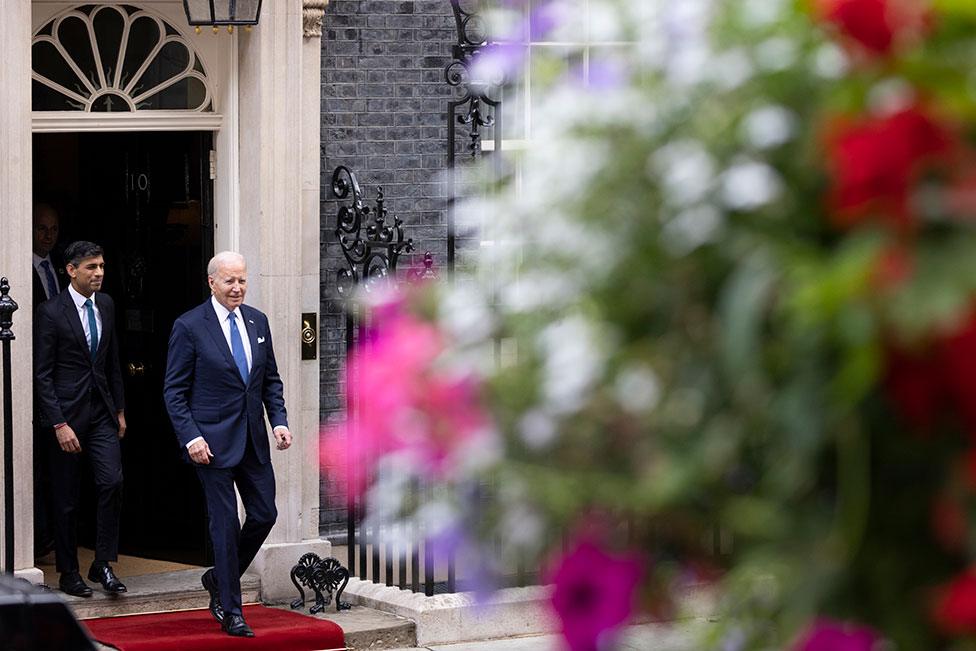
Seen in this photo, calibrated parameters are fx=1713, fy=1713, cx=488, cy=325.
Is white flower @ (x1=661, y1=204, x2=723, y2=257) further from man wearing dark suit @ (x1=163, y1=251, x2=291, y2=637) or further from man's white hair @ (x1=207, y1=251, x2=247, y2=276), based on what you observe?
man's white hair @ (x1=207, y1=251, x2=247, y2=276)

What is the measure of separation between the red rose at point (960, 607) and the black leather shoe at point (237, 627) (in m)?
7.69

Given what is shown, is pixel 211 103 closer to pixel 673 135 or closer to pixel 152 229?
pixel 152 229

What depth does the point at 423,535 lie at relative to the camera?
77.7 inches

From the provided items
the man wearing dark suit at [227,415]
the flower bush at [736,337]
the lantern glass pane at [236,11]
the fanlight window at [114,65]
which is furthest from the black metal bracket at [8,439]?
the flower bush at [736,337]

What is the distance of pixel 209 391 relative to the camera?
8.75m

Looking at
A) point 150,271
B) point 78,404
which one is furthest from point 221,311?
point 150,271

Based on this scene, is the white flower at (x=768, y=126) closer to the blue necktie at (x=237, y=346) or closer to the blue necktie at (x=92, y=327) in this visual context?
the blue necktie at (x=237, y=346)

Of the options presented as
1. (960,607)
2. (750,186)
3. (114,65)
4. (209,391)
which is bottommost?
(209,391)

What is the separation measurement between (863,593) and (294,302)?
8.46m

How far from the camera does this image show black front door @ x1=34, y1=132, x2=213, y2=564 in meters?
10.5

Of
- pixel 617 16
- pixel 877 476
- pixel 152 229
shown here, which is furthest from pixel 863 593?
pixel 152 229

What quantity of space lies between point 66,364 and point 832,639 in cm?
814

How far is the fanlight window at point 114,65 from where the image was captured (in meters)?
9.71

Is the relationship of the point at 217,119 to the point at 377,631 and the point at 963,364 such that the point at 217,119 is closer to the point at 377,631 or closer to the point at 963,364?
the point at 377,631
